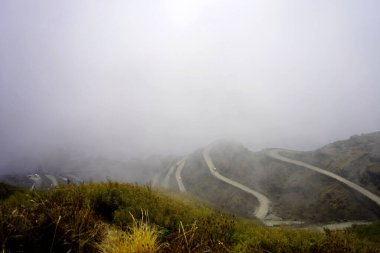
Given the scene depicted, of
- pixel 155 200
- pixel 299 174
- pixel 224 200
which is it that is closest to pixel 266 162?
pixel 299 174

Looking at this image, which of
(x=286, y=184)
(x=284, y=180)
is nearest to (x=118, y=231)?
(x=286, y=184)

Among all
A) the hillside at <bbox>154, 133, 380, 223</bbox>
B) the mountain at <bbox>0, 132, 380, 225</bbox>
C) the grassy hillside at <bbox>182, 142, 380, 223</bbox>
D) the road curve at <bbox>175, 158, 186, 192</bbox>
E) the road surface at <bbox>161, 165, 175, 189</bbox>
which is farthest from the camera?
the road surface at <bbox>161, 165, 175, 189</bbox>

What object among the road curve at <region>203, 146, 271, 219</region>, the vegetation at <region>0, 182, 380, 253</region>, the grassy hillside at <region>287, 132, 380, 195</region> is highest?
the vegetation at <region>0, 182, 380, 253</region>

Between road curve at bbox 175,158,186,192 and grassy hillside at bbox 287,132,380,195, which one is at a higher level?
grassy hillside at bbox 287,132,380,195

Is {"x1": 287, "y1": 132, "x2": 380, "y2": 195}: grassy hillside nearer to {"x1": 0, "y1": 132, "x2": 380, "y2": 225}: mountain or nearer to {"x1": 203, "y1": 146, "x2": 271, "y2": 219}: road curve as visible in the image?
{"x1": 0, "y1": 132, "x2": 380, "y2": 225}: mountain

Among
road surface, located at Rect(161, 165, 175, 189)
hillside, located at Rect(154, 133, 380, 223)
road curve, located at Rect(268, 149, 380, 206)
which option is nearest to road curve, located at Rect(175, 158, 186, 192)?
hillside, located at Rect(154, 133, 380, 223)

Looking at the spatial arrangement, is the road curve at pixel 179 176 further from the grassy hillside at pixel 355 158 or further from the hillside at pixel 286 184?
the grassy hillside at pixel 355 158

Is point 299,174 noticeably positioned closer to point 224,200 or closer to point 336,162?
point 336,162

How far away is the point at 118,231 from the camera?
25.6ft

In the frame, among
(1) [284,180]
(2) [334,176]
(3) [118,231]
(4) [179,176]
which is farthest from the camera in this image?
(4) [179,176]

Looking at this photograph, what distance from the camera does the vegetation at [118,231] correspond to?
636 centimetres

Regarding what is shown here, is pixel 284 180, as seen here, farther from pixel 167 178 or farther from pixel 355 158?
pixel 167 178

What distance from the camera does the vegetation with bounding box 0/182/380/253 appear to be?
6.36 meters

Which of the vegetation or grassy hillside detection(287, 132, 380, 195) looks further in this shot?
grassy hillside detection(287, 132, 380, 195)
